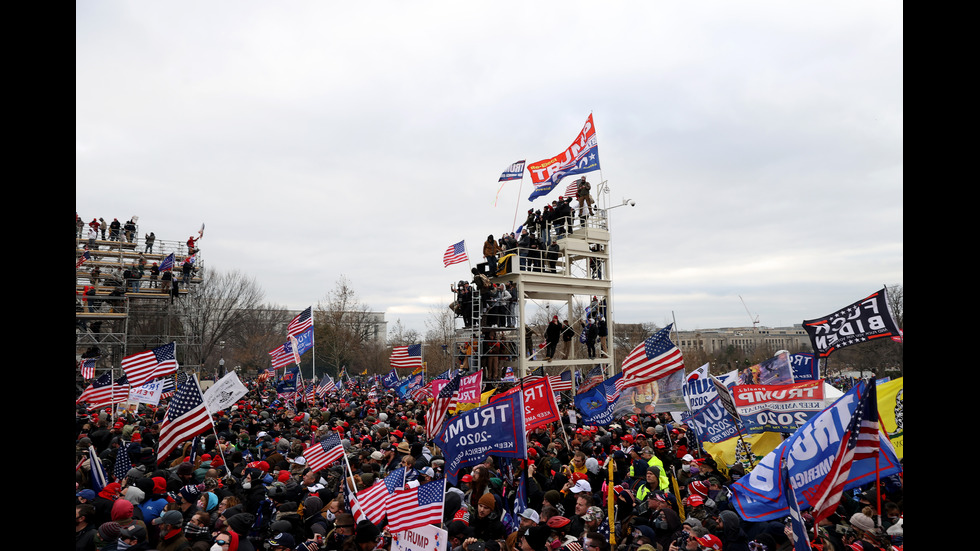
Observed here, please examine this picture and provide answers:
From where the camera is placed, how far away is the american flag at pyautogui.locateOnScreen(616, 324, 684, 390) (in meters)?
11.8

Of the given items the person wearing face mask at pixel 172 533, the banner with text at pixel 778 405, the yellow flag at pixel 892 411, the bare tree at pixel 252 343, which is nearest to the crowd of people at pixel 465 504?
→ the person wearing face mask at pixel 172 533

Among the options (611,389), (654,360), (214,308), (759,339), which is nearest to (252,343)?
(214,308)

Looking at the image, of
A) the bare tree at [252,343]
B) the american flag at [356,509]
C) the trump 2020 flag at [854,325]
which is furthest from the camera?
the bare tree at [252,343]

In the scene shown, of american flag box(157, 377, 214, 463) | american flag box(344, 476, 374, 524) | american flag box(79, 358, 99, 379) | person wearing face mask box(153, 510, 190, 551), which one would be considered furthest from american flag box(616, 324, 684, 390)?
american flag box(79, 358, 99, 379)

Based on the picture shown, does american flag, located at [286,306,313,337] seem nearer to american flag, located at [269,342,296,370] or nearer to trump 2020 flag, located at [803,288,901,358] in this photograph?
american flag, located at [269,342,296,370]

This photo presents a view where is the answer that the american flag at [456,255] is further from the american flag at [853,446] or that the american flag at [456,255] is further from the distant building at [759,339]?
the distant building at [759,339]

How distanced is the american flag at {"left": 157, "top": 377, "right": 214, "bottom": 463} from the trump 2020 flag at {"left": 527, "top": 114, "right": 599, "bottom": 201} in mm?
16800

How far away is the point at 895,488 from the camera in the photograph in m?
8.87

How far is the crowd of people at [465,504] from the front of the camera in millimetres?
6469

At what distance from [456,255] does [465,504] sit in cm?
1580

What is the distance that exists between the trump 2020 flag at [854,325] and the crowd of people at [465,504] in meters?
2.45
